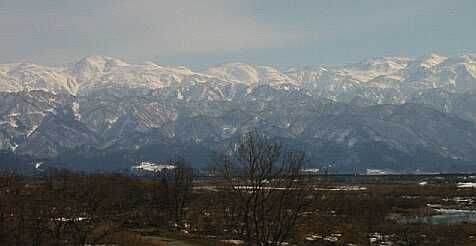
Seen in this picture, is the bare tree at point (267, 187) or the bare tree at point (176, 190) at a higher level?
the bare tree at point (267, 187)

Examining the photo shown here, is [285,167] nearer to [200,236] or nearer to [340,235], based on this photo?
[200,236]

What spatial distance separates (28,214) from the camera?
82.3 feet

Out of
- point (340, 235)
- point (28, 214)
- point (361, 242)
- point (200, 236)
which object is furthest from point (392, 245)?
point (28, 214)

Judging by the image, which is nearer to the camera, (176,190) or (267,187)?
(267,187)

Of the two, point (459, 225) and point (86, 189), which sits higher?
point (86, 189)

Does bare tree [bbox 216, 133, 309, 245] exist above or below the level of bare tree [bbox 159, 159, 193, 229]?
above

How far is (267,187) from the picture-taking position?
2634 cm

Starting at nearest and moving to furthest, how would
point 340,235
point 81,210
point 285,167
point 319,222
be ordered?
point 81,210
point 285,167
point 340,235
point 319,222

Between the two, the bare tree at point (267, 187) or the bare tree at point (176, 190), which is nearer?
the bare tree at point (267, 187)

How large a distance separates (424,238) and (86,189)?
30.2 m

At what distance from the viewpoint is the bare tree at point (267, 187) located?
961 inches

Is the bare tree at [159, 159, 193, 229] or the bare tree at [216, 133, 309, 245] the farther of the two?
the bare tree at [159, 159, 193, 229]

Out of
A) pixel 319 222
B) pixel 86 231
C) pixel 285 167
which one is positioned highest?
pixel 285 167

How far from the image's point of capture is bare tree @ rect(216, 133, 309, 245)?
24.4 metres
